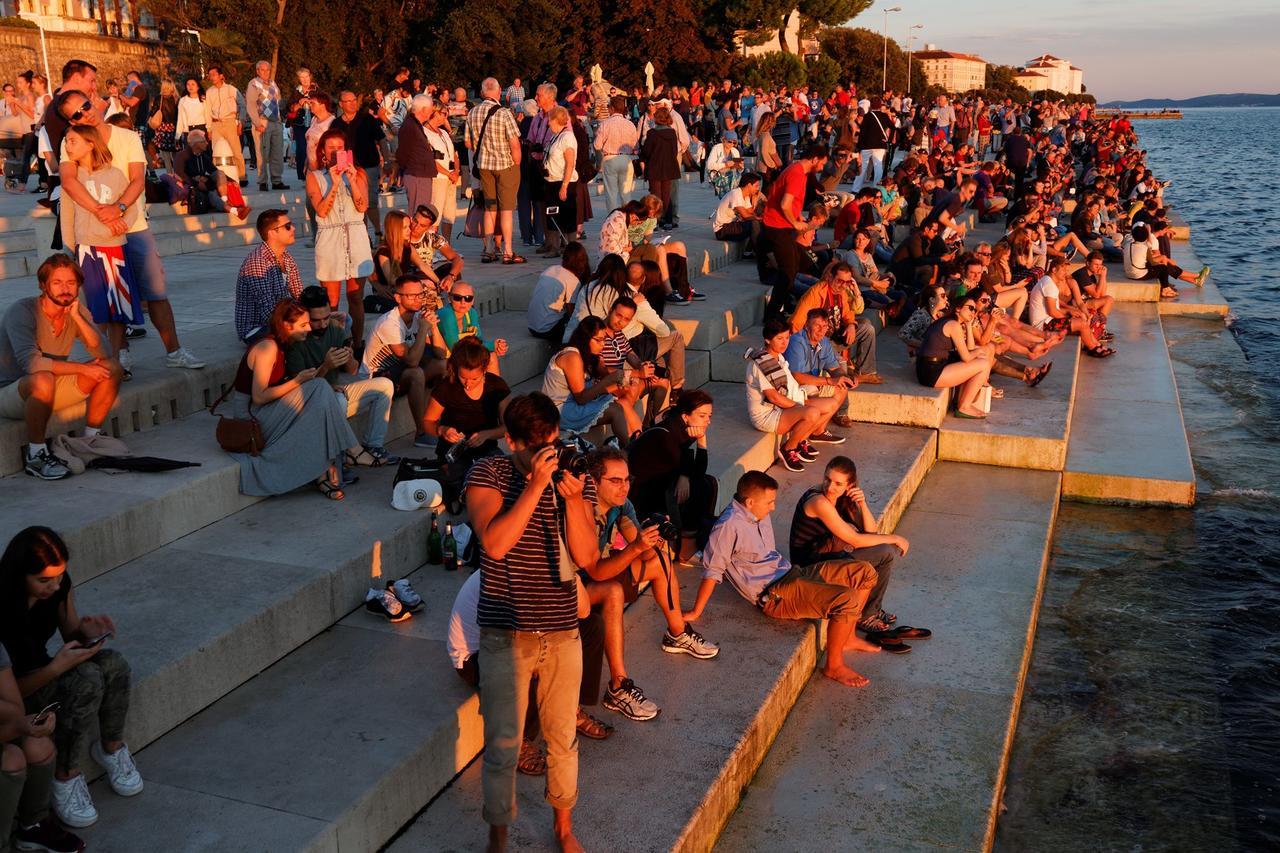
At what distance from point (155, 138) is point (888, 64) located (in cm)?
7757

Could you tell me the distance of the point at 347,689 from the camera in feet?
16.0

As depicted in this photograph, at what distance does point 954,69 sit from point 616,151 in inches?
6543

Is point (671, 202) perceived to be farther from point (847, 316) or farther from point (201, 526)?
point (201, 526)

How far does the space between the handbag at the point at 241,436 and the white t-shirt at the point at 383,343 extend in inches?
52.1

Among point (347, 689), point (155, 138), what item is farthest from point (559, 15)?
point (347, 689)

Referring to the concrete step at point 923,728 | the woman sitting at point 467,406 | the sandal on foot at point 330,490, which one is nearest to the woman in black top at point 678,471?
the woman sitting at point 467,406

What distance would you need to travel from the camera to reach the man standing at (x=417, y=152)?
35.6ft

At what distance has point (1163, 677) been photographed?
679cm

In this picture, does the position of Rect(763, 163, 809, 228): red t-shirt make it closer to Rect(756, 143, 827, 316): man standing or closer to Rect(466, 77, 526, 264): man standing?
Rect(756, 143, 827, 316): man standing

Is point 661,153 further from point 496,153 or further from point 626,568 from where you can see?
point 626,568

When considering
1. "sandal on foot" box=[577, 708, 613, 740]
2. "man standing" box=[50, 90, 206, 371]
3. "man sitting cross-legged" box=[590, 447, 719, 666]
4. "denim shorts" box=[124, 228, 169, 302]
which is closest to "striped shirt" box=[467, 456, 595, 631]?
"man sitting cross-legged" box=[590, 447, 719, 666]

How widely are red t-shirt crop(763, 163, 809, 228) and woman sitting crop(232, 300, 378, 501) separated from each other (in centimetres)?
655

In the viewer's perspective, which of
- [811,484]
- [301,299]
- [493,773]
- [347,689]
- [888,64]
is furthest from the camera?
[888,64]

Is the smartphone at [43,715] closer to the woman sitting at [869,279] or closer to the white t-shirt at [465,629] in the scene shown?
the white t-shirt at [465,629]
